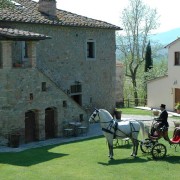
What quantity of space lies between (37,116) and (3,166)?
6876mm

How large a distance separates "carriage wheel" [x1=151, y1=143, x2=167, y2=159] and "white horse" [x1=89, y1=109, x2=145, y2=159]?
3.11 feet

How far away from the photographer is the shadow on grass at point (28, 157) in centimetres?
1716

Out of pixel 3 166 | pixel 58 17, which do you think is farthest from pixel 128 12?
pixel 3 166

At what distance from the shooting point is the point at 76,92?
2947cm

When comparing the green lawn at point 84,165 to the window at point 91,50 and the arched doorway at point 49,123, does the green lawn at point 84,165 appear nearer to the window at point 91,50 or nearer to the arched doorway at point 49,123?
the arched doorway at point 49,123

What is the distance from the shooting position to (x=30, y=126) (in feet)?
75.9

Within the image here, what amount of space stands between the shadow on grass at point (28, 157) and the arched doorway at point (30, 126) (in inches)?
118

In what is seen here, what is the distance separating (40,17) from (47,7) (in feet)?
6.74

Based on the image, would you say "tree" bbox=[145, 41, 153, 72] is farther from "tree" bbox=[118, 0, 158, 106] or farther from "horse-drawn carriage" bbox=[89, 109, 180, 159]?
"horse-drawn carriage" bbox=[89, 109, 180, 159]

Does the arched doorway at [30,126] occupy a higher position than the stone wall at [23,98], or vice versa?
the stone wall at [23,98]

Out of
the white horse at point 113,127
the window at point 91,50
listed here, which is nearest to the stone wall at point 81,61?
the window at point 91,50

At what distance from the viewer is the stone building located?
846 inches

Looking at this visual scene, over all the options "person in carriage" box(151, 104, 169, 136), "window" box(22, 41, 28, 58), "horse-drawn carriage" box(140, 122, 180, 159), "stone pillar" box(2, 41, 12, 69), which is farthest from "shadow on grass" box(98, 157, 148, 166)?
"window" box(22, 41, 28, 58)

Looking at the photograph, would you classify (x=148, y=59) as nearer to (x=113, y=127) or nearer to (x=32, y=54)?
(x=32, y=54)
